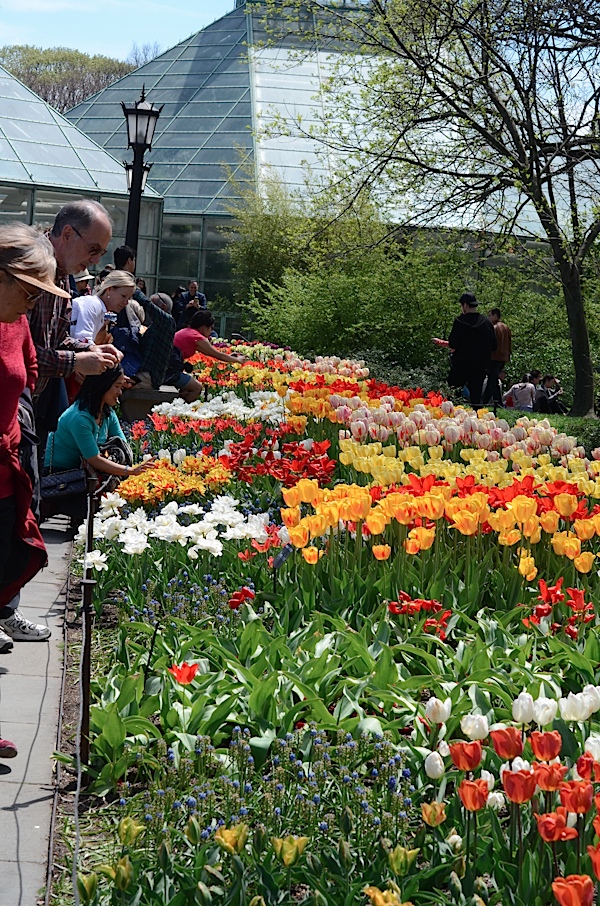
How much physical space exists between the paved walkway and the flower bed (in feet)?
0.58

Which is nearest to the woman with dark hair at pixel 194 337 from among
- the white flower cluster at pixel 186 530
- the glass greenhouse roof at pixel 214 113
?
the white flower cluster at pixel 186 530

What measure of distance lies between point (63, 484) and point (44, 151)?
23.9 meters

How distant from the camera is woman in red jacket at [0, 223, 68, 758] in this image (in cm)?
320

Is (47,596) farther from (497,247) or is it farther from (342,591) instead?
(497,247)

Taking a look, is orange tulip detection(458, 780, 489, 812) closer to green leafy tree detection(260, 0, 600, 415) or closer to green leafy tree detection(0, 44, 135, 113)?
green leafy tree detection(260, 0, 600, 415)

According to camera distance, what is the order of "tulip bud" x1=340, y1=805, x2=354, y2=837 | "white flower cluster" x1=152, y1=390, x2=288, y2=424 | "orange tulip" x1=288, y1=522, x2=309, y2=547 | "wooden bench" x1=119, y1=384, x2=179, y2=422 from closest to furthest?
"tulip bud" x1=340, y1=805, x2=354, y2=837
"orange tulip" x1=288, y1=522, x2=309, y2=547
"white flower cluster" x1=152, y1=390, x2=288, y2=424
"wooden bench" x1=119, y1=384, x2=179, y2=422

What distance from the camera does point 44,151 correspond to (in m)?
28.5

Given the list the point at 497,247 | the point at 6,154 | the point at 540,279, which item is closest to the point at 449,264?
the point at 497,247

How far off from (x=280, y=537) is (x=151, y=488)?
1.61 meters

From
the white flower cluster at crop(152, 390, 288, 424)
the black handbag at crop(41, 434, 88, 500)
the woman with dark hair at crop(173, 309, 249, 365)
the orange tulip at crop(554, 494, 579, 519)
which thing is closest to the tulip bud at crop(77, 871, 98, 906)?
the orange tulip at crop(554, 494, 579, 519)

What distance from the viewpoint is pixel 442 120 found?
16.6 m

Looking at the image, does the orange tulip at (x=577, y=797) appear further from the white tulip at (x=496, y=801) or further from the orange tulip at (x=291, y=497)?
the orange tulip at (x=291, y=497)

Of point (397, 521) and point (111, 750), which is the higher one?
point (397, 521)

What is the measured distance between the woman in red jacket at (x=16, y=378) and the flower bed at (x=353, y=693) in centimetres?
47
